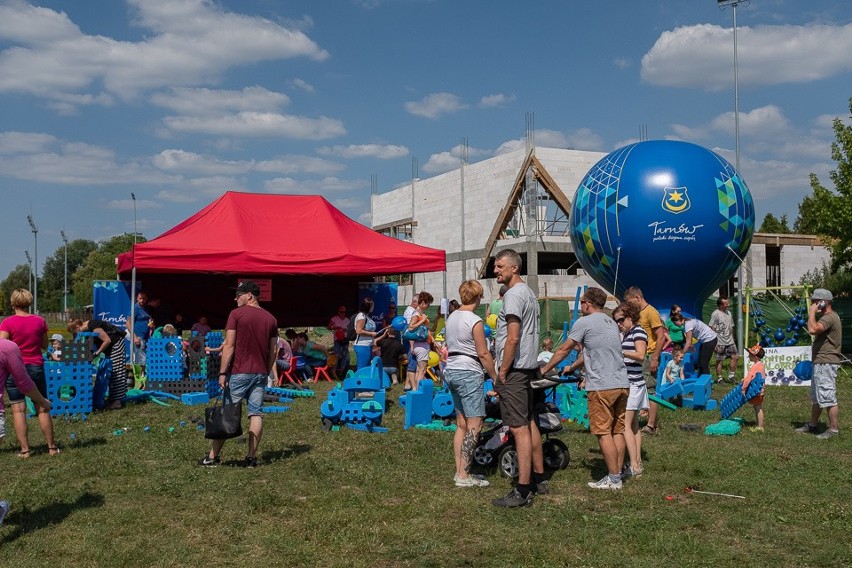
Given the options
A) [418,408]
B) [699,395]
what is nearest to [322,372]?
[418,408]

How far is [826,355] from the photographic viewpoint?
8594 millimetres

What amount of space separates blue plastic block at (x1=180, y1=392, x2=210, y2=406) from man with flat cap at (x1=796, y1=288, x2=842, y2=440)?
323 inches

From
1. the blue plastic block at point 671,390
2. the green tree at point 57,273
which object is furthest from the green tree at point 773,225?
the green tree at point 57,273

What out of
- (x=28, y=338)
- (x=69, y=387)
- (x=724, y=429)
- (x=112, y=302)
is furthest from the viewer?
(x=112, y=302)

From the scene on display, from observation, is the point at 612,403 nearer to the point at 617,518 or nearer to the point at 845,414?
the point at 617,518

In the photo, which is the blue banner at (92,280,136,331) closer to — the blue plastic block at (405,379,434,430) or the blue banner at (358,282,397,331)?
the blue banner at (358,282,397,331)

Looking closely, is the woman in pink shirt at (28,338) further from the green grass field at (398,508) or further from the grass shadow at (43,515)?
the grass shadow at (43,515)

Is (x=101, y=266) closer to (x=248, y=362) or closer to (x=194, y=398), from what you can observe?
(x=194, y=398)

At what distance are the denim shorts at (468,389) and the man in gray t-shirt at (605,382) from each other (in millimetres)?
579

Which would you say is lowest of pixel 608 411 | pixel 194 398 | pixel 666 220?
pixel 194 398

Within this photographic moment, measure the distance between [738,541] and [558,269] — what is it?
35.8 m

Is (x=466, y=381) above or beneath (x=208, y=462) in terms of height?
above

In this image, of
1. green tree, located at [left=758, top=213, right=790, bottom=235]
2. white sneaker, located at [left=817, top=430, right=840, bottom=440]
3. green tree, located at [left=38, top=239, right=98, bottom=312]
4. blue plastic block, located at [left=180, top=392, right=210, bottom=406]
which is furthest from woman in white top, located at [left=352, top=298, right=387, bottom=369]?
green tree, located at [left=38, top=239, right=98, bottom=312]

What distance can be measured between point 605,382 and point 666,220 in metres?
8.73
